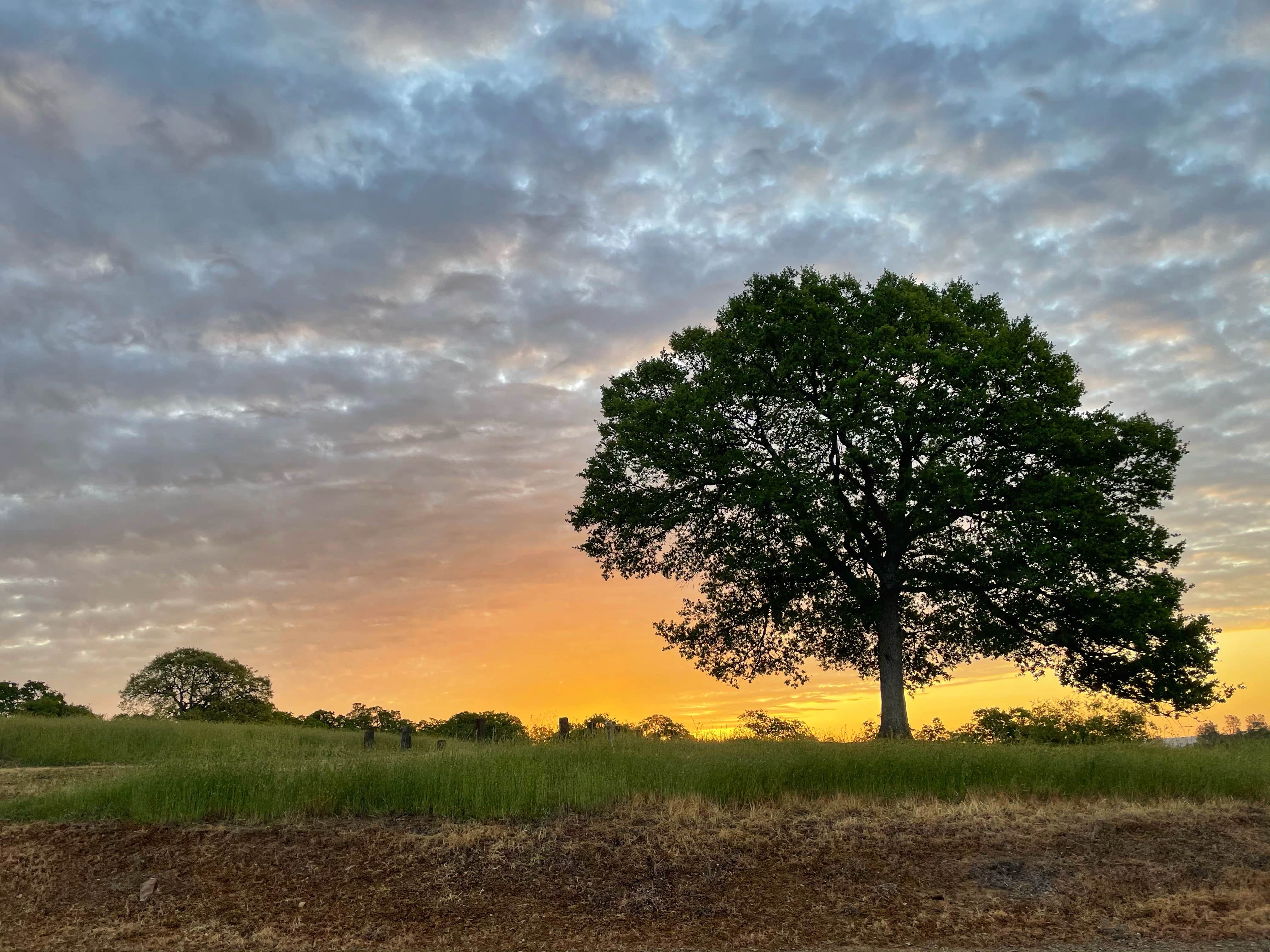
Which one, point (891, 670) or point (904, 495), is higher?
point (904, 495)

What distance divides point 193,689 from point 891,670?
45190 millimetres

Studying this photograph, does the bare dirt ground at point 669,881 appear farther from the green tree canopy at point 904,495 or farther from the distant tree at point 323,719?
the distant tree at point 323,719

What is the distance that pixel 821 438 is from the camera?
2292cm

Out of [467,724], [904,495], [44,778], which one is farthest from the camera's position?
[467,724]

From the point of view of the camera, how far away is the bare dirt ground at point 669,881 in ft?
30.1

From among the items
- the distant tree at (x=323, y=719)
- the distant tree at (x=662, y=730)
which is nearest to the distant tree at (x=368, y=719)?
the distant tree at (x=323, y=719)

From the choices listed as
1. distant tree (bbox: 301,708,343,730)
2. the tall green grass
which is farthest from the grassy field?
distant tree (bbox: 301,708,343,730)

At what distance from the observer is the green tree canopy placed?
21.7 m

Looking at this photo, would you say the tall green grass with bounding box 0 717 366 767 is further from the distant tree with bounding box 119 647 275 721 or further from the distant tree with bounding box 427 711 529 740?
the distant tree with bounding box 119 647 275 721

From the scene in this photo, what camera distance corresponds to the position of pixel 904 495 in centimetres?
2217

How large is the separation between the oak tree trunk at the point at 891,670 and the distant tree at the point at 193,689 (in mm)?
40759

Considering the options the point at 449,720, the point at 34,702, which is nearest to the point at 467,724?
the point at 449,720

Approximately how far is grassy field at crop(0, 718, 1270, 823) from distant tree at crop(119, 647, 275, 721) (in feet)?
125

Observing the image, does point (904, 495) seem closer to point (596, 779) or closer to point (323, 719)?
point (596, 779)
